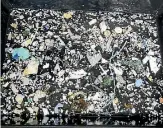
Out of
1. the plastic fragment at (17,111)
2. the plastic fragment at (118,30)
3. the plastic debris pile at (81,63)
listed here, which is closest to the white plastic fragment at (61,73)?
the plastic debris pile at (81,63)

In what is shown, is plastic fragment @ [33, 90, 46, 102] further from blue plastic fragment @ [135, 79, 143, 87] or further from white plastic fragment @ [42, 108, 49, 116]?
blue plastic fragment @ [135, 79, 143, 87]

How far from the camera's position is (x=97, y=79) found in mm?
1187

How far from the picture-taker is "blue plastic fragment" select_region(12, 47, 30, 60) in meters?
1.21

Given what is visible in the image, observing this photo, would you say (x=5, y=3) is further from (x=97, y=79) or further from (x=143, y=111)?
(x=143, y=111)

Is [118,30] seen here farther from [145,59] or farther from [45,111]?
[45,111]

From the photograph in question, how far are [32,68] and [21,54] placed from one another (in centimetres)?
9

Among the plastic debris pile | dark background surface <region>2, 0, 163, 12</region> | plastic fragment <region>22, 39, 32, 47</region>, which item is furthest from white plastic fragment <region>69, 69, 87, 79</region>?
dark background surface <region>2, 0, 163, 12</region>

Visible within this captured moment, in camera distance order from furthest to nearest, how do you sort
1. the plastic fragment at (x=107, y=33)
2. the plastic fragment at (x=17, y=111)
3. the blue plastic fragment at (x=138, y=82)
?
the plastic fragment at (x=107, y=33)
the blue plastic fragment at (x=138, y=82)
the plastic fragment at (x=17, y=111)

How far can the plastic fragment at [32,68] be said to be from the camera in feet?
3.86

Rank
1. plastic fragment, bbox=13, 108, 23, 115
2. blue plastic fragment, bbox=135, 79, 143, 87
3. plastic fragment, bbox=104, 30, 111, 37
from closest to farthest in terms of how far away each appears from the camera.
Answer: plastic fragment, bbox=13, 108, 23, 115 → blue plastic fragment, bbox=135, 79, 143, 87 → plastic fragment, bbox=104, 30, 111, 37

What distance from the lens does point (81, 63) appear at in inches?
48.2

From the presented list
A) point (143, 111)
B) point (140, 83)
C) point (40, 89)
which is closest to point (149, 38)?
point (140, 83)

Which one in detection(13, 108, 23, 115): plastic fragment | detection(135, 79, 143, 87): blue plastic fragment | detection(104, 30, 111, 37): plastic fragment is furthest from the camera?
detection(104, 30, 111, 37): plastic fragment

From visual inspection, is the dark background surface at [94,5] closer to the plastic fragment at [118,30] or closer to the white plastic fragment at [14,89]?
the plastic fragment at [118,30]
